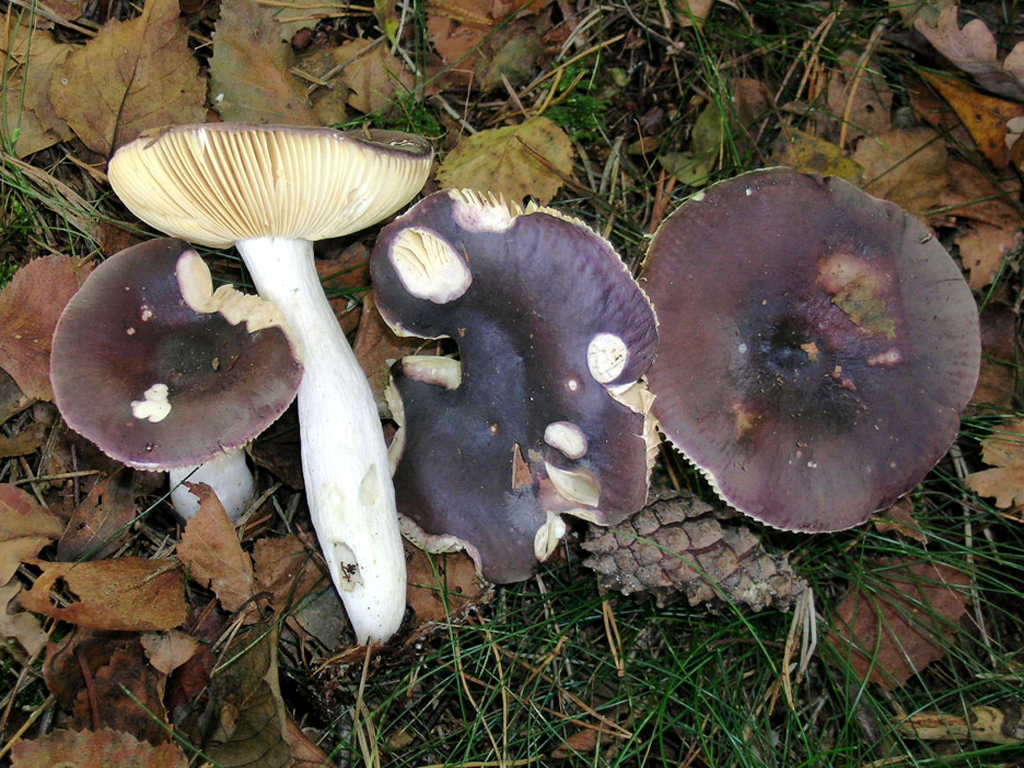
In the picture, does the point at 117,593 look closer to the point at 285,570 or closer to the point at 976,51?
the point at 285,570

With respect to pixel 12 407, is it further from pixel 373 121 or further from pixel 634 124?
pixel 634 124

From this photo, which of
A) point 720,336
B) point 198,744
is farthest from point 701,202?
point 198,744

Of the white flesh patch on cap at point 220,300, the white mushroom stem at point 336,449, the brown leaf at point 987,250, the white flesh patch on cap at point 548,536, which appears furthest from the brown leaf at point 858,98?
the white flesh patch on cap at point 220,300

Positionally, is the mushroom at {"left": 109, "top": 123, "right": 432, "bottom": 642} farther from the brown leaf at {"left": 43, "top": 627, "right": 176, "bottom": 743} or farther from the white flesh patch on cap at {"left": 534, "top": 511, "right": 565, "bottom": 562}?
the brown leaf at {"left": 43, "top": 627, "right": 176, "bottom": 743}

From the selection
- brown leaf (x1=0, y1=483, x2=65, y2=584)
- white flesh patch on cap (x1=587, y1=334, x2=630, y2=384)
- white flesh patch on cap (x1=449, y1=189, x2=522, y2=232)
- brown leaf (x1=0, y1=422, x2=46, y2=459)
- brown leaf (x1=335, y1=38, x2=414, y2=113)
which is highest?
brown leaf (x1=335, y1=38, x2=414, y2=113)

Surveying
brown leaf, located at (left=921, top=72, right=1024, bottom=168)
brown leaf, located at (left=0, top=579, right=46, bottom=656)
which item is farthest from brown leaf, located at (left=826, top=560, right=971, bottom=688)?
brown leaf, located at (left=0, top=579, right=46, bottom=656)

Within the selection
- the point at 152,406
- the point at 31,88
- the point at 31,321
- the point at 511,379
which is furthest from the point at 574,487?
the point at 31,88
